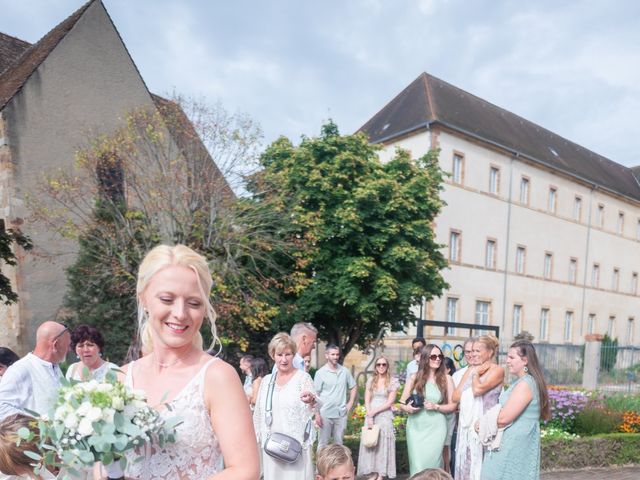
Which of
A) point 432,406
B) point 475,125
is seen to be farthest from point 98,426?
point 475,125

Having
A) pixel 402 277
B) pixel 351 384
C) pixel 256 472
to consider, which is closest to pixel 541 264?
pixel 402 277

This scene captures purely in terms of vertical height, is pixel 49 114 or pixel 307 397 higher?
pixel 49 114

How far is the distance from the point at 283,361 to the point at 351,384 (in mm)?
2500

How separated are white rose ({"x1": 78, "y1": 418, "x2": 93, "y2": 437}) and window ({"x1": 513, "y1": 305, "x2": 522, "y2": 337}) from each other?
37578 mm

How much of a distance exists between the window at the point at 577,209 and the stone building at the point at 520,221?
74mm

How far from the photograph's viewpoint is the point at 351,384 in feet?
25.8

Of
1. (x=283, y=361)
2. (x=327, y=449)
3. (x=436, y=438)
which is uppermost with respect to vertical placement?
(x=283, y=361)

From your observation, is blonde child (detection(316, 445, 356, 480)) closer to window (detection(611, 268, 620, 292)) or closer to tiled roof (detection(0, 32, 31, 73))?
tiled roof (detection(0, 32, 31, 73))

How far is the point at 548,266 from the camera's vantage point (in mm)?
39938

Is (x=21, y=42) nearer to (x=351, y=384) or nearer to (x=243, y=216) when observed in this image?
(x=243, y=216)

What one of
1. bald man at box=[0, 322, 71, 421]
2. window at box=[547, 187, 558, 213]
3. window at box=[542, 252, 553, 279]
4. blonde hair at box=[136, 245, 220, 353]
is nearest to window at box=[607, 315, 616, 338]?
window at box=[542, 252, 553, 279]

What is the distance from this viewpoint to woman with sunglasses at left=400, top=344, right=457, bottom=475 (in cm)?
643

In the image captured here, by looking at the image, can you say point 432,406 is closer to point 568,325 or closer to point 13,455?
point 13,455

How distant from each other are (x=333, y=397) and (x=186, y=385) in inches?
230
